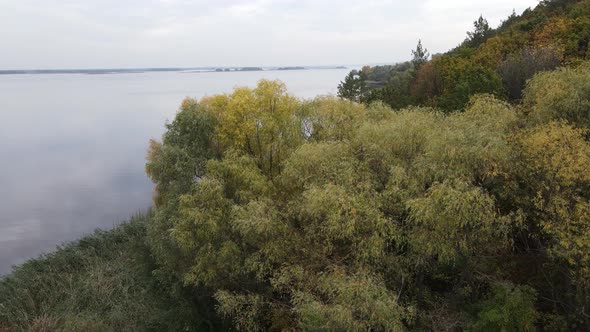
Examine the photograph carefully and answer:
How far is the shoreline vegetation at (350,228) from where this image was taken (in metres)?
14.1

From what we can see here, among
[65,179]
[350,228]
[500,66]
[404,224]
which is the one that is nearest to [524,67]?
[500,66]

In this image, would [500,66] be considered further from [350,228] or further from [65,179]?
[65,179]

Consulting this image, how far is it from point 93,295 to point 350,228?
60.6ft

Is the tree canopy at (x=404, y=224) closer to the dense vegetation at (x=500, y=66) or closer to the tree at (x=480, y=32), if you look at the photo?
the dense vegetation at (x=500, y=66)

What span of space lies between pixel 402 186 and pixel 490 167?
10.6 feet

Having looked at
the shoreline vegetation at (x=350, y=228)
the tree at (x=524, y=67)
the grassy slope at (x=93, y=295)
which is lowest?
the grassy slope at (x=93, y=295)

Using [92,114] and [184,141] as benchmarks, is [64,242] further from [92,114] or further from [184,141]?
[92,114]

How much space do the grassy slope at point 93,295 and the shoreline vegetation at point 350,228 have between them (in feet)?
0.39

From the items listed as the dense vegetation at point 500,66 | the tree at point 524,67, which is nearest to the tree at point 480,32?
the dense vegetation at point 500,66

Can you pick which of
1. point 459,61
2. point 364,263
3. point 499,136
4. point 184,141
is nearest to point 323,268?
point 364,263

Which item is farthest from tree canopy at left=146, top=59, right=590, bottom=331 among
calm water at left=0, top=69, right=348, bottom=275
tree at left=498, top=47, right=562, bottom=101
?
calm water at left=0, top=69, right=348, bottom=275

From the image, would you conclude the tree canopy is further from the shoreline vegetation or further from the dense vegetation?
the dense vegetation

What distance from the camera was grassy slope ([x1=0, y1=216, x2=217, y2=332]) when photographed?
72.3 feet

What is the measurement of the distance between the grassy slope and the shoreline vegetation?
12 cm
